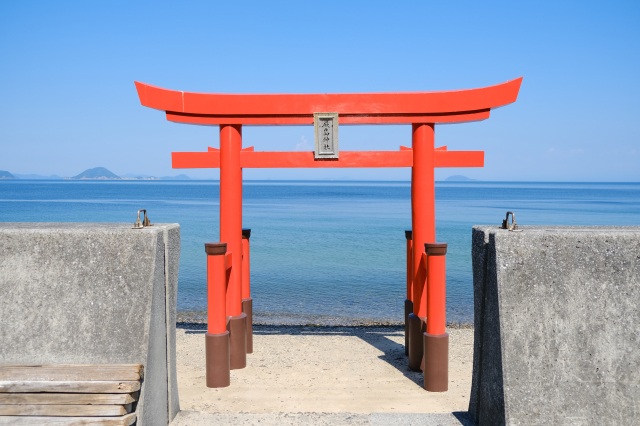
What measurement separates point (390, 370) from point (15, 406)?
3993mm

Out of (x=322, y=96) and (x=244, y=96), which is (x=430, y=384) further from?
(x=244, y=96)

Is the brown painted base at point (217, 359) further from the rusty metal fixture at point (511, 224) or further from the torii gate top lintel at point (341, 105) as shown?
the rusty metal fixture at point (511, 224)

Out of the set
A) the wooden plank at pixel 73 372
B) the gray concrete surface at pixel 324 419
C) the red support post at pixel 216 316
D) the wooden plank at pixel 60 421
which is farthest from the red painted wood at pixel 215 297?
the wooden plank at pixel 60 421

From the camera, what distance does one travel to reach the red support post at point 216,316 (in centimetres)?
534

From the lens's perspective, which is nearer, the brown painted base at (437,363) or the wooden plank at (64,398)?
the wooden plank at (64,398)

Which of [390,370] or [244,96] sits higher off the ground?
[244,96]

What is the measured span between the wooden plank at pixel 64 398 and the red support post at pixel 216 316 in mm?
2154

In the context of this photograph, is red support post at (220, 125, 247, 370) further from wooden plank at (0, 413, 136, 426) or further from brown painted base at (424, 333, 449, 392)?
wooden plank at (0, 413, 136, 426)

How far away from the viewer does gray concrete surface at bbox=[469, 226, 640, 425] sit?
10.7ft

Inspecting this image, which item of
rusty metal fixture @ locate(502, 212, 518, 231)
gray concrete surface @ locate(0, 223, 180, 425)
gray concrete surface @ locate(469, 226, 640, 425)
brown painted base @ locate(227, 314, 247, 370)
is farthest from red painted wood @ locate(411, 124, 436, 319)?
gray concrete surface @ locate(0, 223, 180, 425)

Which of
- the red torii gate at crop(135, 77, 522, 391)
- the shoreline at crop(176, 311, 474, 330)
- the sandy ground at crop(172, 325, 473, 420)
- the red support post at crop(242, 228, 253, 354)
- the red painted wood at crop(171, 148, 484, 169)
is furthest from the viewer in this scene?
the shoreline at crop(176, 311, 474, 330)

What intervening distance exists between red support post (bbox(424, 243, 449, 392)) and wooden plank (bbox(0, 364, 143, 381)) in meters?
2.95

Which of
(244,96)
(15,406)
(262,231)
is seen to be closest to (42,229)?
(15,406)

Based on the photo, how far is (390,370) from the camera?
6.17 metres
